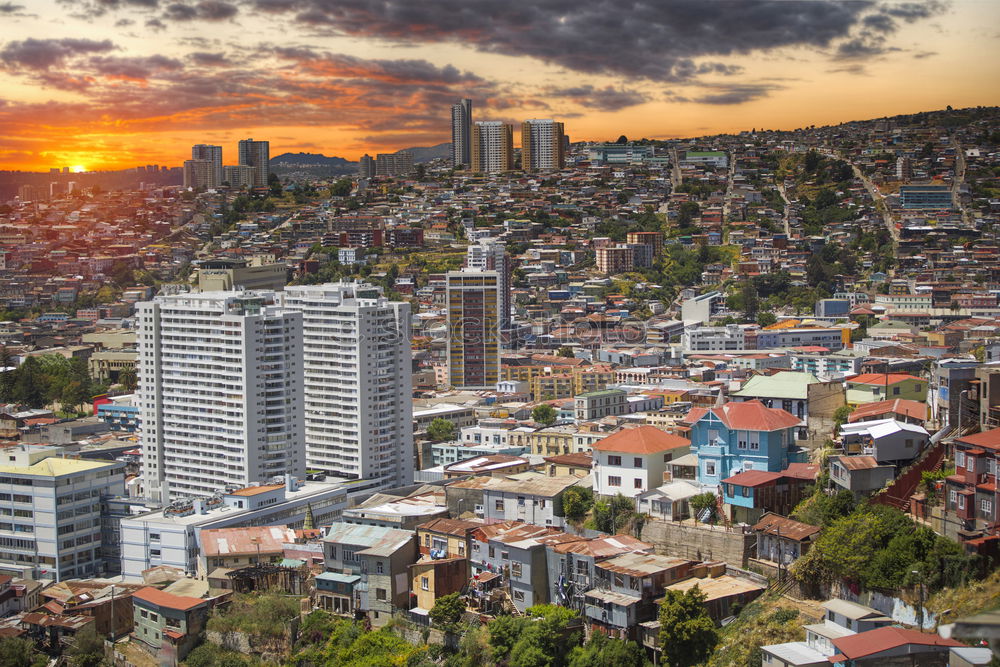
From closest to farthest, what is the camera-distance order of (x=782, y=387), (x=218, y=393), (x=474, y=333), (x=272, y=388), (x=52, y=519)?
(x=782, y=387), (x=52, y=519), (x=272, y=388), (x=218, y=393), (x=474, y=333)

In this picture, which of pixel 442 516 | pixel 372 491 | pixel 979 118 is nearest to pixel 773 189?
pixel 979 118

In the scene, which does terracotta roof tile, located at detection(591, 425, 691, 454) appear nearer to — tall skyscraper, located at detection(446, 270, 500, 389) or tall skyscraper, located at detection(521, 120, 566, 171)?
tall skyscraper, located at detection(446, 270, 500, 389)

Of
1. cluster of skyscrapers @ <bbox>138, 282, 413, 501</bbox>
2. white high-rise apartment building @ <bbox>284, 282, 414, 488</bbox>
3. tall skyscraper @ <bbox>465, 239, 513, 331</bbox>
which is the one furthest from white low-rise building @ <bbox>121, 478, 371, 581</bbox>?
tall skyscraper @ <bbox>465, 239, 513, 331</bbox>

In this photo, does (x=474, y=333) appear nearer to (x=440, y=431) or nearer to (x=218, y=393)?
(x=440, y=431)

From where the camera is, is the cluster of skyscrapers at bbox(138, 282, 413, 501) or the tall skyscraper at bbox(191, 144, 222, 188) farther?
the tall skyscraper at bbox(191, 144, 222, 188)

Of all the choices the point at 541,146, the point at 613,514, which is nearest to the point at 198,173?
the point at 541,146

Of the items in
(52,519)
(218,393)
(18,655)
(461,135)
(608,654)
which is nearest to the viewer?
(608,654)
